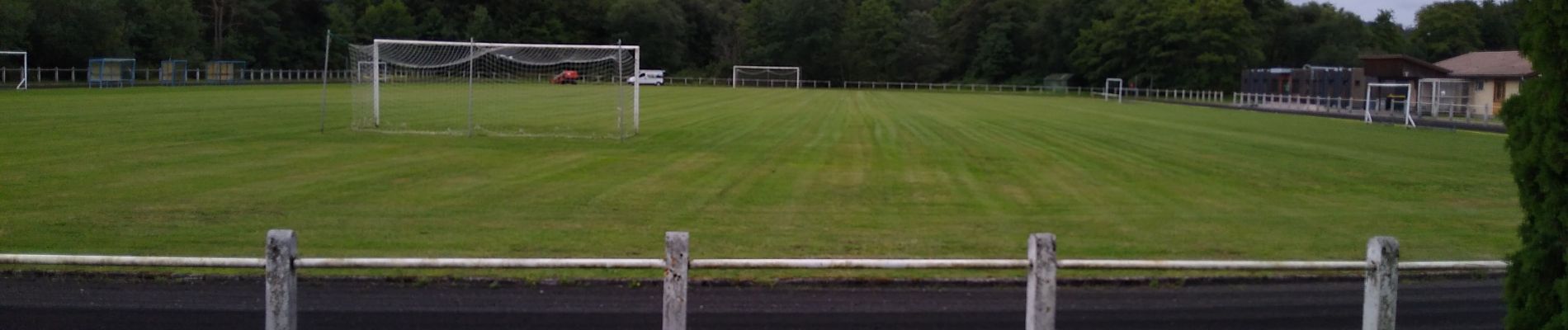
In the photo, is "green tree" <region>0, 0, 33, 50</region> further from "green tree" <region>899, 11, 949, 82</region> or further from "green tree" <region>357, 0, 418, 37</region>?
"green tree" <region>899, 11, 949, 82</region>

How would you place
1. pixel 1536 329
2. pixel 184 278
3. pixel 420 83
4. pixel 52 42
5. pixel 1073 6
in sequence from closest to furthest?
pixel 1536 329 < pixel 184 278 < pixel 420 83 < pixel 52 42 < pixel 1073 6

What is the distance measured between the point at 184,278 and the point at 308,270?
34.7 inches

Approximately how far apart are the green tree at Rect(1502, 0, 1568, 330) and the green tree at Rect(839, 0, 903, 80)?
103m

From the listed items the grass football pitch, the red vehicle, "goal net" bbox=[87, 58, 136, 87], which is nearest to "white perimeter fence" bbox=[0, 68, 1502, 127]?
the red vehicle

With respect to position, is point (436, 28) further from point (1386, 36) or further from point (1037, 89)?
point (1386, 36)

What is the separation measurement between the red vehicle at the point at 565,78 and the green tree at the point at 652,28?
46441 mm

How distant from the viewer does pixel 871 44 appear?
4336 inches

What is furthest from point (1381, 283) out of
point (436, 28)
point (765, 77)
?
point (765, 77)

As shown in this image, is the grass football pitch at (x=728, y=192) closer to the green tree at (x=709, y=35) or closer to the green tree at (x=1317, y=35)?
the green tree at (x=1317, y=35)

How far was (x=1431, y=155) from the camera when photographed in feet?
92.3

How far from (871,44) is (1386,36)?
44.3 m

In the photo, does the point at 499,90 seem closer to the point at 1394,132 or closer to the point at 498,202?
the point at 1394,132

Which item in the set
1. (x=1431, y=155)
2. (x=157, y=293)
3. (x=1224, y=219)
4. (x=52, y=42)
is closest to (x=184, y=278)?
(x=157, y=293)

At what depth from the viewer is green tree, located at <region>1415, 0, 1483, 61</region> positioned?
103 m
